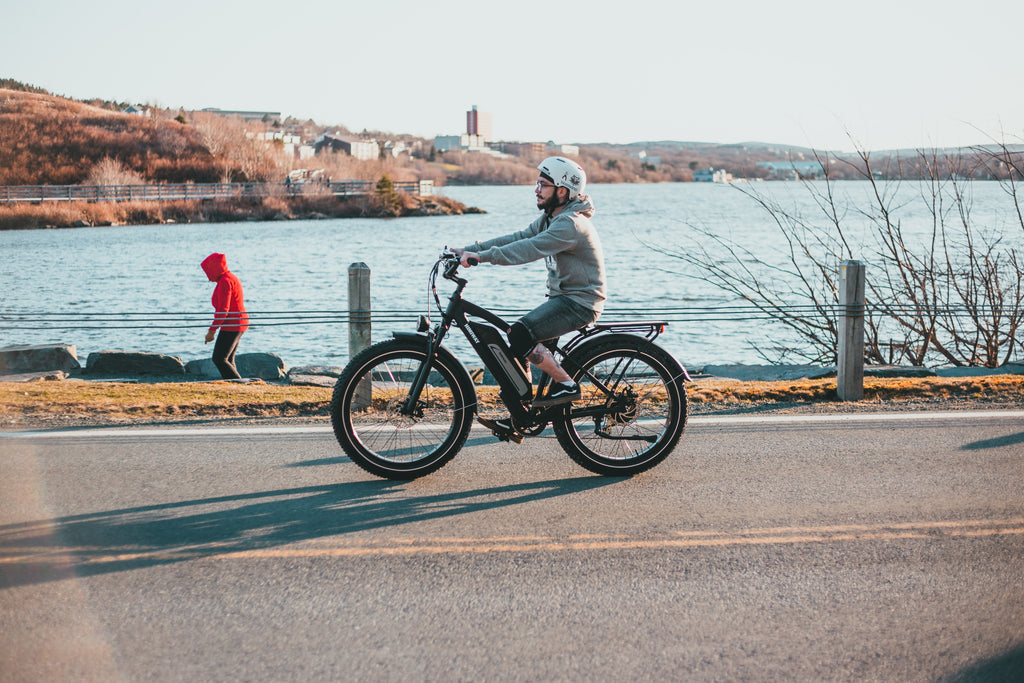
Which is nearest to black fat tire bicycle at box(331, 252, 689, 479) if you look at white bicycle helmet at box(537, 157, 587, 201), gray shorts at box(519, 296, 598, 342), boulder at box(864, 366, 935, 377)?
gray shorts at box(519, 296, 598, 342)

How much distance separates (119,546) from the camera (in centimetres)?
496

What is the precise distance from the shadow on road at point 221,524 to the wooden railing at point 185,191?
88325mm

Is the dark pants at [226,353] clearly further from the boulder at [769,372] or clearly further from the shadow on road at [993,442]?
the shadow on road at [993,442]

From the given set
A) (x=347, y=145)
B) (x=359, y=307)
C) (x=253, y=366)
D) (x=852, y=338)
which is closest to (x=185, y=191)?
(x=253, y=366)

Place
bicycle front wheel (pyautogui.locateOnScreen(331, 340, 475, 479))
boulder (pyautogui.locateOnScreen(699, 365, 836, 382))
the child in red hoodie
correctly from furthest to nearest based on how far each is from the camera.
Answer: the child in red hoodie → boulder (pyautogui.locateOnScreen(699, 365, 836, 382)) → bicycle front wheel (pyautogui.locateOnScreen(331, 340, 475, 479))

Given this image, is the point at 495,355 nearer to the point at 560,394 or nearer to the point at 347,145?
the point at 560,394

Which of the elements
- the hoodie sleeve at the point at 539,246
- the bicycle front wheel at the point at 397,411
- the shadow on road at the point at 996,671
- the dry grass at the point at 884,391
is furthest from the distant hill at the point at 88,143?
the shadow on road at the point at 996,671

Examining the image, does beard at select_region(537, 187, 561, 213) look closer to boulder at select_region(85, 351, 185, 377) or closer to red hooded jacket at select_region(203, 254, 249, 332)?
red hooded jacket at select_region(203, 254, 249, 332)

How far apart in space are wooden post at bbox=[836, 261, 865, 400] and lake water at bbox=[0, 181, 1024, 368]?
3.59 ft

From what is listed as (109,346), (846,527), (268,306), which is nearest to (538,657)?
(846,527)

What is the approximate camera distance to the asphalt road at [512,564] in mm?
3789

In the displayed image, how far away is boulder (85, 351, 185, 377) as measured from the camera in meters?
16.5

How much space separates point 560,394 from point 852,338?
3859mm

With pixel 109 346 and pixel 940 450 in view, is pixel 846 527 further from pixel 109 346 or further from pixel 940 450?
pixel 109 346
